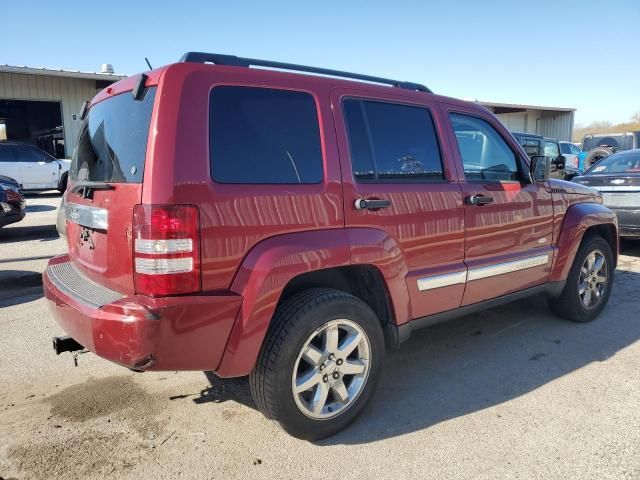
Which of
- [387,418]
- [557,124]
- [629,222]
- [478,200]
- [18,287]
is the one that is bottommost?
[387,418]

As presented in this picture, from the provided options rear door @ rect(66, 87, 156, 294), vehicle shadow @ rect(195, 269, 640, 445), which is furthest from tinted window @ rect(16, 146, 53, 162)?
vehicle shadow @ rect(195, 269, 640, 445)

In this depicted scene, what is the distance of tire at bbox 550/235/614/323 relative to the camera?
4410 millimetres

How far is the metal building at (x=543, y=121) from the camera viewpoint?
31.7 metres

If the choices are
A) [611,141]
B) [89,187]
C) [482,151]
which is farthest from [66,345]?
[611,141]

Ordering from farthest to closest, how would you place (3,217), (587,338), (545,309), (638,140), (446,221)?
(638,140)
(3,217)
(545,309)
(587,338)
(446,221)

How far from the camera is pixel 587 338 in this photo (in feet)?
13.8

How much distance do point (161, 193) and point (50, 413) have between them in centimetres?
174

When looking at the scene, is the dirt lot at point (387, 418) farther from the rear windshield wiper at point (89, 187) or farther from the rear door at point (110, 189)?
the rear windshield wiper at point (89, 187)

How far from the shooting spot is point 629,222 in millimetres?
7074

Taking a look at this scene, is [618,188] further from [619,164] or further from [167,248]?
[167,248]

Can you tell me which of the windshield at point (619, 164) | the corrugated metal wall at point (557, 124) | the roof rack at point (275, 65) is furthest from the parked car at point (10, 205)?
→ the corrugated metal wall at point (557, 124)

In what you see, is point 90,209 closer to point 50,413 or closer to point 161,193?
point 161,193

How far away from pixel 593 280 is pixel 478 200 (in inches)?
79.7

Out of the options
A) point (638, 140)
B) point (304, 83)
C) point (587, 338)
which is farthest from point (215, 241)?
point (638, 140)
